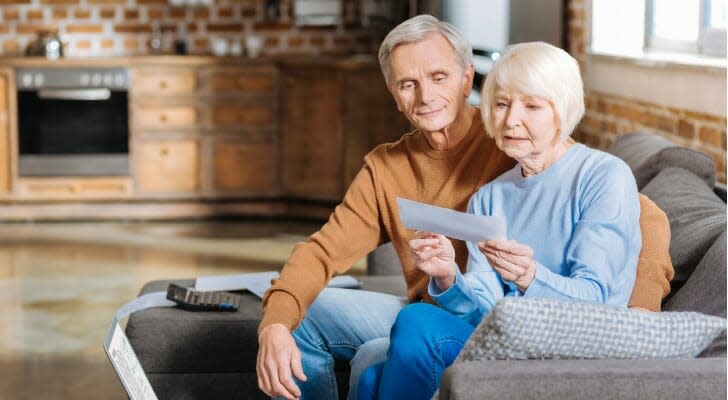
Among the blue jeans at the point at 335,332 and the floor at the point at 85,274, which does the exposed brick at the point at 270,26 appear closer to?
the floor at the point at 85,274

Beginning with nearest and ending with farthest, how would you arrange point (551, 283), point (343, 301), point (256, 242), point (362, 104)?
point (551, 283) < point (343, 301) < point (256, 242) < point (362, 104)

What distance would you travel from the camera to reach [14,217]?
21.9ft

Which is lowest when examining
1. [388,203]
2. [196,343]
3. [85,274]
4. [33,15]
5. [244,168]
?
[85,274]

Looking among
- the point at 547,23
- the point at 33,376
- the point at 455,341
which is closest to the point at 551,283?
the point at 455,341

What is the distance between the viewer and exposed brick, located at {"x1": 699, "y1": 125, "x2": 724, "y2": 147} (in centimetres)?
311

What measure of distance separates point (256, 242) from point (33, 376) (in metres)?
2.48

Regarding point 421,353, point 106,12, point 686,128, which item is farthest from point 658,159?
point 106,12

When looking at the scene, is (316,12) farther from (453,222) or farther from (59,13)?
(453,222)

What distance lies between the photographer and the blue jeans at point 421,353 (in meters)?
1.90

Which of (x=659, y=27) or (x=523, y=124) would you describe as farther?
(x=659, y=27)

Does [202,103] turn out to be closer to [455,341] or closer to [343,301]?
[343,301]

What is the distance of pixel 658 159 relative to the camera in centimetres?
278

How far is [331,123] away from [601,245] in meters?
4.86

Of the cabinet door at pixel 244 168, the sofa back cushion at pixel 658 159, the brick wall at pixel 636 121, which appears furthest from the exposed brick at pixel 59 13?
the sofa back cushion at pixel 658 159
